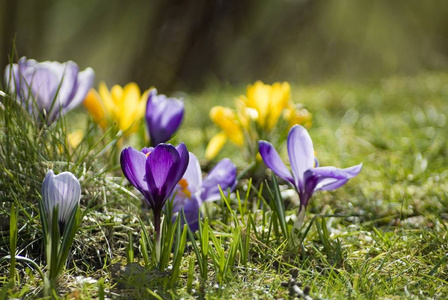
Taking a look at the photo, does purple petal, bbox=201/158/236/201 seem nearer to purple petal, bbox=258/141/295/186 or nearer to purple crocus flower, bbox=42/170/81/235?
purple petal, bbox=258/141/295/186

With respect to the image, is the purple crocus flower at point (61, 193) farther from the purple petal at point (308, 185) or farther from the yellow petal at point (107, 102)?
the yellow petal at point (107, 102)

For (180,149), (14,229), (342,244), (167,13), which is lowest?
(342,244)

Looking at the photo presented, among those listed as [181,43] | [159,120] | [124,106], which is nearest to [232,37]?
[181,43]

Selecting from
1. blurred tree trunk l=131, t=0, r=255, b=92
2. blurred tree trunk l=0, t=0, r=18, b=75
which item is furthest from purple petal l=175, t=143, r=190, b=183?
blurred tree trunk l=131, t=0, r=255, b=92

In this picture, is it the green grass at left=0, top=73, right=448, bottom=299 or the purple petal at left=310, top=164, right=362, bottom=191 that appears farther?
the purple petal at left=310, top=164, right=362, bottom=191

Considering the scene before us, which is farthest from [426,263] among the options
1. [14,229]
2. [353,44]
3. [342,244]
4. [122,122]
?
[353,44]

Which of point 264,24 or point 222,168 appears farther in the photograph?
point 264,24

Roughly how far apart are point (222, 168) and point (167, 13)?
17.4ft

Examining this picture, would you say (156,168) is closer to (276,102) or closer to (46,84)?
(46,84)

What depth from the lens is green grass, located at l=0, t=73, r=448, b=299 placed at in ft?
4.09

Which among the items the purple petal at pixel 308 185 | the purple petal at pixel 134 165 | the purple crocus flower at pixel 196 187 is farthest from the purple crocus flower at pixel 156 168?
the purple petal at pixel 308 185

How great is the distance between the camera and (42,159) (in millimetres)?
1610

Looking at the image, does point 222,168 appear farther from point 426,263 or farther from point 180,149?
point 426,263

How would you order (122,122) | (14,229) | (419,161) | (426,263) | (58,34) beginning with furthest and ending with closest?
(58,34) < (419,161) < (122,122) < (426,263) < (14,229)
